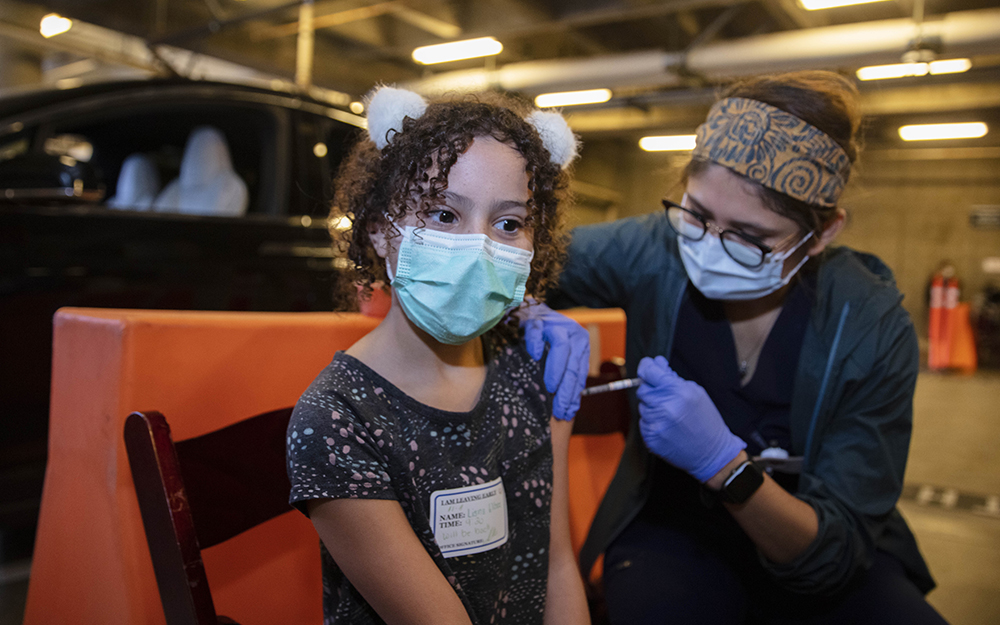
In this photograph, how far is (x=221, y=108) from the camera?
2543 mm

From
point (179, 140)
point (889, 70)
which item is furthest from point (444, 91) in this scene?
point (889, 70)

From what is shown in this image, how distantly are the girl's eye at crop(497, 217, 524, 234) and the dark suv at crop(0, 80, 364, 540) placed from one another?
0.84 metres

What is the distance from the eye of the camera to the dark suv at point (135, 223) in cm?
200

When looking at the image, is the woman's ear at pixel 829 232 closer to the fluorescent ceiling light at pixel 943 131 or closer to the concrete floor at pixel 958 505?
the concrete floor at pixel 958 505

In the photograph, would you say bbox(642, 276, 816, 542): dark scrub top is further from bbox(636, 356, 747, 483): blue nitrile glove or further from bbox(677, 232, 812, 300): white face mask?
bbox(636, 356, 747, 483): blue nitrile glove

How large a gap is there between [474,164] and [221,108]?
1.96 m

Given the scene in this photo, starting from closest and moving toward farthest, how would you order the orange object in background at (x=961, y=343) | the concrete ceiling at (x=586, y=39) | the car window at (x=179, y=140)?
the car window at (x=179, y=140)
the concrete ceiling at (x=586, y=39)
the orange object in background at (x=961, y=343)

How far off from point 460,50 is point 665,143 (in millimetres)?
6031

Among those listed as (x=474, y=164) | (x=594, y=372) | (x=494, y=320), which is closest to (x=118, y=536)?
(x=494, y=320)

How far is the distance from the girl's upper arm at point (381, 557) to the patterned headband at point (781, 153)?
97cm

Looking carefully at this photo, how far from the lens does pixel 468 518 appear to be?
957mm

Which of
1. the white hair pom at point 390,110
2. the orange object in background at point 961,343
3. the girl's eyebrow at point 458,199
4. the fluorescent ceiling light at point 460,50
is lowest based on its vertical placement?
the orange object in background at point 961,343

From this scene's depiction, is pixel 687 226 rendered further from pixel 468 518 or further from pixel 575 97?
pixel 575 97

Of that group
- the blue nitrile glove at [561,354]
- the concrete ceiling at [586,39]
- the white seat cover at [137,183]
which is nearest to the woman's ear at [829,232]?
the blue nitrile glove at [561,354]
